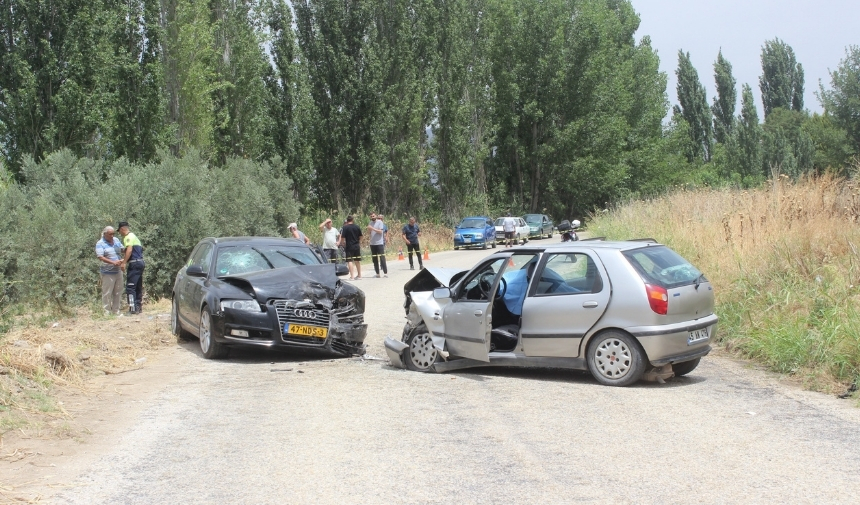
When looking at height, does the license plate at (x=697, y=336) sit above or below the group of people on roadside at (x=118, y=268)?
below

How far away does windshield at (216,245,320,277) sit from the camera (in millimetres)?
12211

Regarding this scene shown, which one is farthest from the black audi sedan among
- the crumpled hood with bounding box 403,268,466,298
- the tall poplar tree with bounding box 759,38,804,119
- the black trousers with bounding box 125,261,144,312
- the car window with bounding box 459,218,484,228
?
the tall poplar tree with bounding box 759,38,804,119

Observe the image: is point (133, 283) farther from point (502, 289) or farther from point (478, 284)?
point (502, 289)

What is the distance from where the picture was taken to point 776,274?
12328mm

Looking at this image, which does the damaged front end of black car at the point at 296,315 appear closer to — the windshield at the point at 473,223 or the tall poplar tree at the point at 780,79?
the windshield at the point at 473,223

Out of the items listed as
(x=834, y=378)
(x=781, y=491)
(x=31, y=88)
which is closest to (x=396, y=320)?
(x=834, y=378)

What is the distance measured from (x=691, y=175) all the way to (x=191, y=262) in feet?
194

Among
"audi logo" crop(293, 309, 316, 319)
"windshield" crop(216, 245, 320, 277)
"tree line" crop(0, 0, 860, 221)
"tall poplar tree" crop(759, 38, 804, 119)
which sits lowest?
"audi logo" crop(293, 309, 316, 319)

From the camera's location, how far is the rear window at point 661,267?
873 centimetres

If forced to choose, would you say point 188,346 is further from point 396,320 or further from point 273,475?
point 273,475

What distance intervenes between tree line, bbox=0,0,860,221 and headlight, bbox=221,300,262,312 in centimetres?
1389

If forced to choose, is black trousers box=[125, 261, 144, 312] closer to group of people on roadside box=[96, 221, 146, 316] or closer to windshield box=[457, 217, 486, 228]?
group of people on roadside box=[96, 221, 146, 316]

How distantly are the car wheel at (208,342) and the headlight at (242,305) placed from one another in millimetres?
367

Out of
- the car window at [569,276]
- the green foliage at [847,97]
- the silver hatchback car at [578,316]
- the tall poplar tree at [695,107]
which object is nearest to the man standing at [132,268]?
the silver hatchback car at [578,316]
